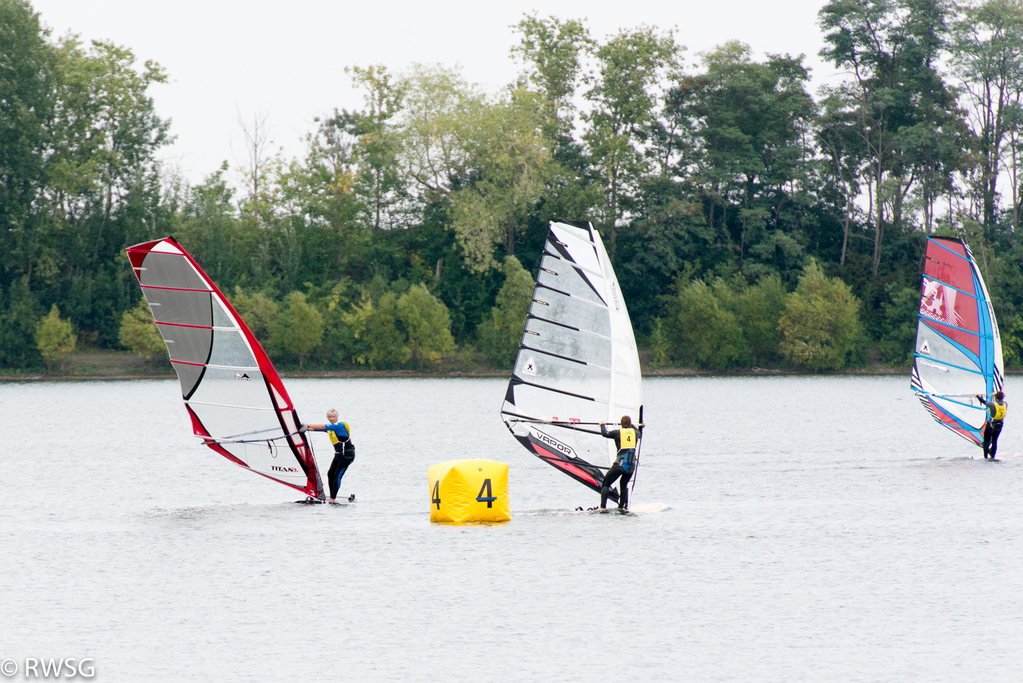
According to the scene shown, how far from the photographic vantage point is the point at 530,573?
1416cm

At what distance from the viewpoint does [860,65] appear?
232ft

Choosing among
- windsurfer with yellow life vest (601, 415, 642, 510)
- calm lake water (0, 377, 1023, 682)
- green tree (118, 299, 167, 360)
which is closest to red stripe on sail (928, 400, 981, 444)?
calm lake water (0, 377, 1023, 682)

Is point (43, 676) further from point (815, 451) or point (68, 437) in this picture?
point (68, 437)

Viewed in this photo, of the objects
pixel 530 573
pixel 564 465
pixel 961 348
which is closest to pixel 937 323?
pixel 961 348

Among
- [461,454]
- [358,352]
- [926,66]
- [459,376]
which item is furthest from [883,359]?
[461,454]

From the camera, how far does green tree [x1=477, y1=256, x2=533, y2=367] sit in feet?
216

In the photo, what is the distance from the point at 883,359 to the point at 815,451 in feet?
140

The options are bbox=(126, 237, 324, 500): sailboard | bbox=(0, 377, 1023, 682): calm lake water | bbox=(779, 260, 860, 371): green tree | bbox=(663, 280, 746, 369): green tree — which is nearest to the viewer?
bbox=(0, 377, 1023, 682): calm lake water

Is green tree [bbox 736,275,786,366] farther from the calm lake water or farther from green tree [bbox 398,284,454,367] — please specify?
the calm lake water

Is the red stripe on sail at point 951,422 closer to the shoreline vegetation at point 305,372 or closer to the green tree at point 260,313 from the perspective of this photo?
the shoreline vegetation at point 305,372

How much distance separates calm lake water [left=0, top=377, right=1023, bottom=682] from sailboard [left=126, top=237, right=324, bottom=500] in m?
1.21

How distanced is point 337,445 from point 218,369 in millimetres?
2128

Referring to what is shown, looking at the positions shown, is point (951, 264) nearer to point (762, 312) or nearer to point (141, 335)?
point (762, 312)

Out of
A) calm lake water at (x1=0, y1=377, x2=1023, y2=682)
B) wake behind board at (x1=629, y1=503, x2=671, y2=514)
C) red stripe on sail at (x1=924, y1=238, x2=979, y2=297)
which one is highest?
red stripe on sail at (x1=924, y1=238, x2=979, y2=297)
